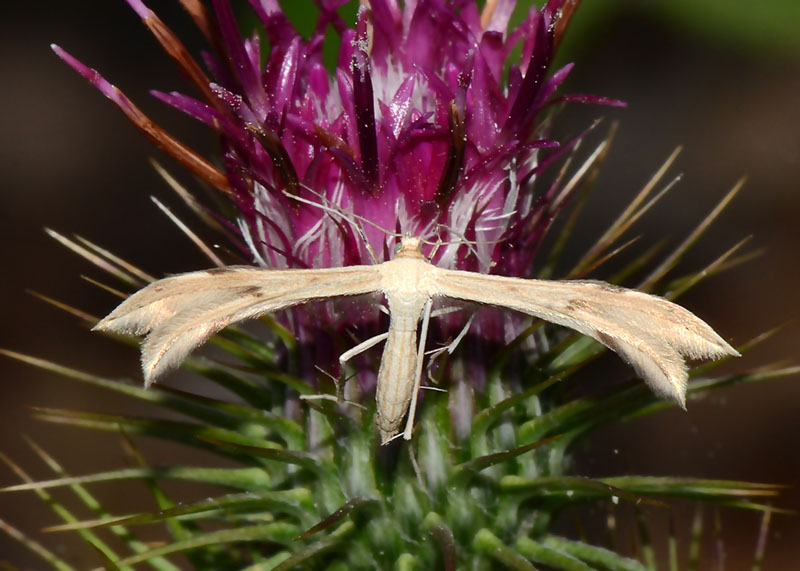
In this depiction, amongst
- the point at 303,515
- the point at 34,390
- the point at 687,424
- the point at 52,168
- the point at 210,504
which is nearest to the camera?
the point at 210,504

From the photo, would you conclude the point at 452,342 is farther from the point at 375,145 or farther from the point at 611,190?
the point at 611,190

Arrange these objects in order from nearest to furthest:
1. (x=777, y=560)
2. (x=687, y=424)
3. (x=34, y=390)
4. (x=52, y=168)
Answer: (x=777, y=560)
(x=687, y=424)
(x=34, y=390)
(x=52, y=168)

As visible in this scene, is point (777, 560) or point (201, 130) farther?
point (201, 130)

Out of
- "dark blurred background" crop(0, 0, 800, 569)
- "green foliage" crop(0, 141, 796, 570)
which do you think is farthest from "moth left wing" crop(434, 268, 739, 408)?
"dark blurred background" crop(0, 0, 800, 569)

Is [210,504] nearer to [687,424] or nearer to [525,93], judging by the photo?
[525,93]

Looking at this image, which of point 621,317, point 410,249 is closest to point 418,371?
point 410,249

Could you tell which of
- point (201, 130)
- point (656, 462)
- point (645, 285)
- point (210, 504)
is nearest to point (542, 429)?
point (645, 285)
